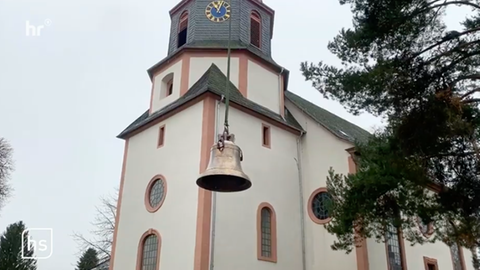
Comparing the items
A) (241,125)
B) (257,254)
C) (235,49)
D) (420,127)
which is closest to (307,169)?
(241,125)

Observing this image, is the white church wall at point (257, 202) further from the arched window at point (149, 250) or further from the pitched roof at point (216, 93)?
the arched window at point (149, 250)

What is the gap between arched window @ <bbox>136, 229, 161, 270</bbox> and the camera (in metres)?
12.7

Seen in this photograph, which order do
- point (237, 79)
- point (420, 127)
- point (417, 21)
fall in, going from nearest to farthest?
point (420, 127)
point (417, 21)
point (237, 79)

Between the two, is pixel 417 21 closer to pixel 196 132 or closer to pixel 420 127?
pixel 420 127

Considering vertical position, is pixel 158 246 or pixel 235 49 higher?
pixel 235 49

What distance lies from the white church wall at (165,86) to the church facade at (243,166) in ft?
0.14

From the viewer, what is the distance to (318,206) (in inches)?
568

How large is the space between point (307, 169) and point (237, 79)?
3870mm

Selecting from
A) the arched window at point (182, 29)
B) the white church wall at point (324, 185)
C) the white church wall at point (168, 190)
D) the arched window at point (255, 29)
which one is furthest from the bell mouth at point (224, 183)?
the arched window at point (182, 29)

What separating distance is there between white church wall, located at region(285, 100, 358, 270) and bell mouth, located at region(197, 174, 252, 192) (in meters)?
8.60

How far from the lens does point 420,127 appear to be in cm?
829

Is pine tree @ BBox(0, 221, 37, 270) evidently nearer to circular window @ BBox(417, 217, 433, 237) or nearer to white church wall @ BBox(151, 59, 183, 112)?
white church wall @ BBox(151, 59, 183, 112)

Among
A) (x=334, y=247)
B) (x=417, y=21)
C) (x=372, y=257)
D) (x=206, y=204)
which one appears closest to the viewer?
(x=417, y=21)

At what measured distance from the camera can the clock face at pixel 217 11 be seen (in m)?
16.8
